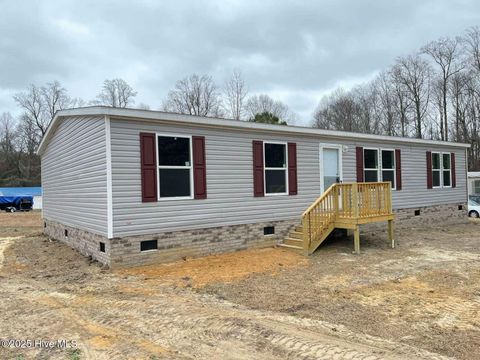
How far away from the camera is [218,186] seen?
9.30 metres

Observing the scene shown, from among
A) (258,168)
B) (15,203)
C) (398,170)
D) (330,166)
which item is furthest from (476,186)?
(15,203)

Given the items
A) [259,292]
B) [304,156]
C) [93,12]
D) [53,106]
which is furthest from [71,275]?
[53,106]

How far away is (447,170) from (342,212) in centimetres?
835

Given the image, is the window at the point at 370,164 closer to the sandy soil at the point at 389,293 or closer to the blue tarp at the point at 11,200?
the sandy soil at the point at 389,293

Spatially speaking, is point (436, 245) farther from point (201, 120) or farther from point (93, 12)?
point (93, 12)

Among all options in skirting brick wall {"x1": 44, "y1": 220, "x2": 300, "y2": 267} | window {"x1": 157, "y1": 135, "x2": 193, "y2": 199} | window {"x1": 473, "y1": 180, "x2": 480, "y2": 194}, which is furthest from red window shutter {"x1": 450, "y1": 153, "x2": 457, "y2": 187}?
window {"x1": 473, "y1": 180, "x2": 480, "y2": 194}

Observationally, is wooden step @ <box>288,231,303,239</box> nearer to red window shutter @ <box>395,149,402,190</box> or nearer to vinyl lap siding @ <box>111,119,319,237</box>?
vinyl lap siding @ <box>111,119,319,237</box>

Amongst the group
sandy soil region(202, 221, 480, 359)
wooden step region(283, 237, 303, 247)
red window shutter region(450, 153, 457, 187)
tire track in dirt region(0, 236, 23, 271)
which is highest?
red window shutter region(450, 153, 457, 187)

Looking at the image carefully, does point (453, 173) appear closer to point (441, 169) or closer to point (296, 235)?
point (441, 169)

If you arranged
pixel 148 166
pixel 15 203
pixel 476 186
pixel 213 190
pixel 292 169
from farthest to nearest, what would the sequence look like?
pixel 15 203 → pixel 476 186 → pixel 292 169 → pixel 213 190 → pixel 148 166

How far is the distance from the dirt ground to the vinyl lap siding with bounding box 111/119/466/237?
0.97 meters

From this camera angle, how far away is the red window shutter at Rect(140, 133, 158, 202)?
8.12 metres

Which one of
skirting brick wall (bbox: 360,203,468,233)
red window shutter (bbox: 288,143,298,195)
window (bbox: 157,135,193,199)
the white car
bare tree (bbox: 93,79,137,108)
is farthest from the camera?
bare tree (bbox: 93,79,137,108)

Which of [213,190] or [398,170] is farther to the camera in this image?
[398,170]
